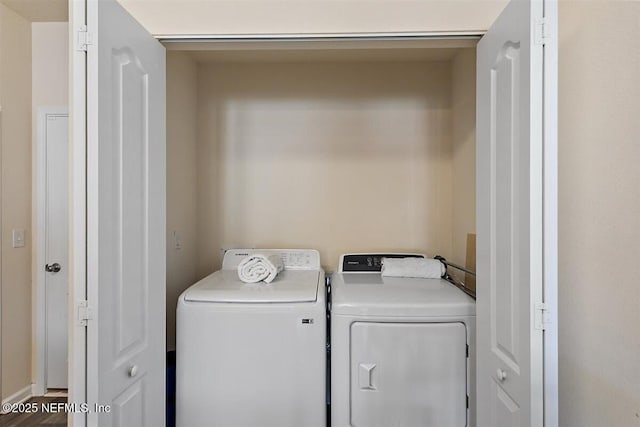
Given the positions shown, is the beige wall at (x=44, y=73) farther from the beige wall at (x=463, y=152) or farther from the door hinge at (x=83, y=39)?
the beige wall at (x=463, y=152)

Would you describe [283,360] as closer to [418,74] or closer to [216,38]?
[216,38]

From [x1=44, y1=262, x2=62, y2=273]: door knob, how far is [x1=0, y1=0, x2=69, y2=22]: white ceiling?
1.69m

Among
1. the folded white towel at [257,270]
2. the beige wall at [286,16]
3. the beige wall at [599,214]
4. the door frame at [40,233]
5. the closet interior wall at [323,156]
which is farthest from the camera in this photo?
the closet interior wall at [323,156]

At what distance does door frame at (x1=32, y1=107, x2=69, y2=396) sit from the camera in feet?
8.23

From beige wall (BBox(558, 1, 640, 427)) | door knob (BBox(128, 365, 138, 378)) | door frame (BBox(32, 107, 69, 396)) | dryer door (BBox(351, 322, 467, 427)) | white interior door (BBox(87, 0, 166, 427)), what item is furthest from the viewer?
door frame (BBox(32, 107, 69, 396))

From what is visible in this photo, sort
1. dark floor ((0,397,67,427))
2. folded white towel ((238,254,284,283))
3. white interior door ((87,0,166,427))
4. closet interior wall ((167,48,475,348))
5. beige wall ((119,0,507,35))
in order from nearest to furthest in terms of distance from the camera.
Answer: white interior door ((87,0,166,427))
beige wall ((119,0,507,35))
folded white towel ((238,254,284,283))
dark floor ((0,397,67,427))
closet interior wall ((167,48,475,348))

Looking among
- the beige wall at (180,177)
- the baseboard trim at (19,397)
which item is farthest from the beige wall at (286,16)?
the baseboard trim at (19,397)

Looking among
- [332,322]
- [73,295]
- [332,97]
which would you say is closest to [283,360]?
[332,322]

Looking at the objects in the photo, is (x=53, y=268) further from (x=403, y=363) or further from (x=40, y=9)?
(x=403, y=363)

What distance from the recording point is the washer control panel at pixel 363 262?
8.25 feet

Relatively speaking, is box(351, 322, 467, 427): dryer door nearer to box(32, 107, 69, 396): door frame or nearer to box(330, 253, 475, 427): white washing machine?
box(330, 253, 475, 427): white washing machine

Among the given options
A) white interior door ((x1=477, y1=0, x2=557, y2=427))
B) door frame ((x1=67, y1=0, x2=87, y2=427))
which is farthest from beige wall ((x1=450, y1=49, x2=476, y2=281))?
door frame ((x1=67, y1=0, x2=87, y2=427))

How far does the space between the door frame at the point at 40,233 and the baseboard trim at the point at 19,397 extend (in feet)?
0.13

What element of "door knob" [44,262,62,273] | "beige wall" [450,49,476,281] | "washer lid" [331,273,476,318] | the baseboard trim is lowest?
the baseboard trim
